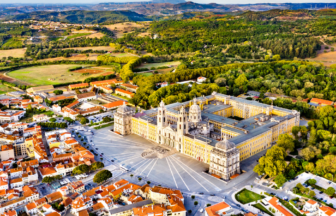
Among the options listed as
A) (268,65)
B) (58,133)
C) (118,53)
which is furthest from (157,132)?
(118,53)

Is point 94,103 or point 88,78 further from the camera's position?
point 88,78

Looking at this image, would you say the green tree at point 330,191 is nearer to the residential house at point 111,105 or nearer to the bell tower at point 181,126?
the bell tower at point 181,126

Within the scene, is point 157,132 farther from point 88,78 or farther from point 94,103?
point 88,78

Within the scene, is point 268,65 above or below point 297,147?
above

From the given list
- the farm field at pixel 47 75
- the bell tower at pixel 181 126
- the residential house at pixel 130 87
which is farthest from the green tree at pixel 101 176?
the farm field at pixel 47 75

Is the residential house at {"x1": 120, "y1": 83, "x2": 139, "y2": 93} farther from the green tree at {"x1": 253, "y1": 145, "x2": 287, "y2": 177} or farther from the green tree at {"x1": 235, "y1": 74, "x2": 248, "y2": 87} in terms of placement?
the green tree at {"x1": 253, "y1": 145, "x2": 287, "y2": 177}

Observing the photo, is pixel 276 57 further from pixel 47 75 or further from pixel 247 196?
pixel 247 196
